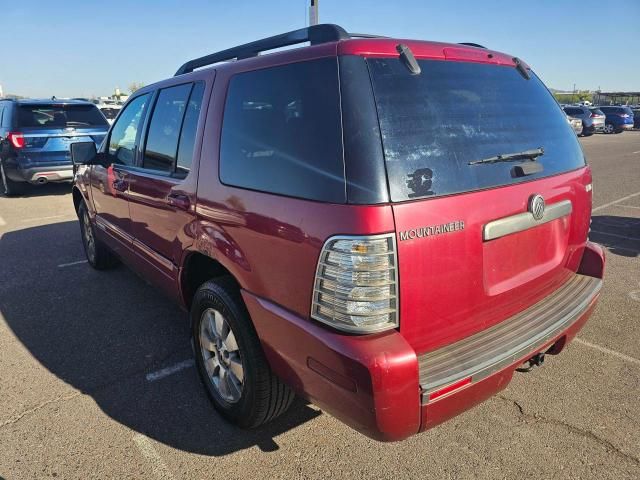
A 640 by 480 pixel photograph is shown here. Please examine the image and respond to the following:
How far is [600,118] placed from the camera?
97.6 ft

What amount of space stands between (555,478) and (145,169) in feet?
10.3

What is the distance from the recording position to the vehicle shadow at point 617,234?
18.4 feet

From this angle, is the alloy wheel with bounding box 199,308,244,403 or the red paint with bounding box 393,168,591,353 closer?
the red paint with bounding box 393,168,591,353

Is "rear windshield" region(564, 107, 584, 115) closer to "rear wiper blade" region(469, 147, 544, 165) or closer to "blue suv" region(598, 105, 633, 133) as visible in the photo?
"blue suv" region(598, 105, 633, 133)

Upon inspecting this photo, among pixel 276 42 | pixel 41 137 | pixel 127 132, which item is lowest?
pixel 41 137

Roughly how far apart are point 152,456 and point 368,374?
55.7 inches

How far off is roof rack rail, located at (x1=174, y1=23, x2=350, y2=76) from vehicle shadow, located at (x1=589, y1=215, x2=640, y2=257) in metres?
4.80

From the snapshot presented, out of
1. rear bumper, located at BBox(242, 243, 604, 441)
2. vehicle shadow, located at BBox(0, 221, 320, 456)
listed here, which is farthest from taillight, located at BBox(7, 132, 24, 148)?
rear bumper, located at BBox(242, 243, 604, 441)

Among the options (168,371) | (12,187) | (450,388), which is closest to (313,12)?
(12,187)

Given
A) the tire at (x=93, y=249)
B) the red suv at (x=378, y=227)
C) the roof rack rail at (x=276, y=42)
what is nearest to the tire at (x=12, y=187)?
the tire at (x=93, y=249)

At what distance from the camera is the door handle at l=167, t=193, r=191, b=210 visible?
2761 mm

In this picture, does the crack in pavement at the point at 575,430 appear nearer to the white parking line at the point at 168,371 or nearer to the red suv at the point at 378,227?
the red suv at the point at 378,227

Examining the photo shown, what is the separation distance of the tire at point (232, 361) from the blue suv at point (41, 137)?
7579 mm

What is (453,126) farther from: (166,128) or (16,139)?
(16,139)
